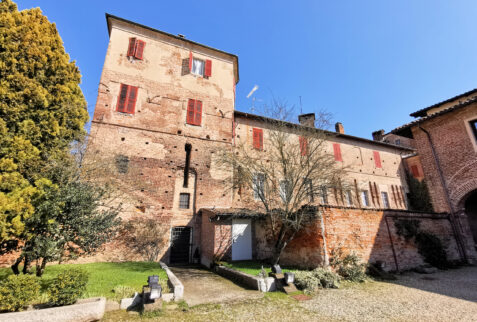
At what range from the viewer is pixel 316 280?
6.92 meters

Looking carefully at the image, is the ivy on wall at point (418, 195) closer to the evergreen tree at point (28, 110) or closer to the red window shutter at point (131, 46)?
the evergreen tree at point (28, 110)

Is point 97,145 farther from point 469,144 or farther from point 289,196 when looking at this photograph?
point 469,144

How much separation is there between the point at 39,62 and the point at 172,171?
7896mm

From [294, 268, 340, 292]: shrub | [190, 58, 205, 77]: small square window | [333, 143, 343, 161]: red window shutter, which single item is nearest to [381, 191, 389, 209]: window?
[333, 143, 343, 161]: red window shutter

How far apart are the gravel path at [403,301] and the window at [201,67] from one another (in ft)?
49.0

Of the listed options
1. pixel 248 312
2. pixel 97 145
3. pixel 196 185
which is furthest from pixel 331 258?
pixel 97 145

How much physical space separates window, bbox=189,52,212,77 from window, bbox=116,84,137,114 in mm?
4465

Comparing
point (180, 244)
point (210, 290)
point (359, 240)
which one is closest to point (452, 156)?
point (359, 240)

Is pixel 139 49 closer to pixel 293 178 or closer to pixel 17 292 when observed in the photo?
pixel 293 178

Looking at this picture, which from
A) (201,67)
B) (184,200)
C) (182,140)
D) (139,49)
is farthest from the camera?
(201,67)

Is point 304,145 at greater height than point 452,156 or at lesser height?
greater

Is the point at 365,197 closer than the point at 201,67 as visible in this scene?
No

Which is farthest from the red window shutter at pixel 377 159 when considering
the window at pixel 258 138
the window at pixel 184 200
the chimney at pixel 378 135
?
the window at pixel 184 200

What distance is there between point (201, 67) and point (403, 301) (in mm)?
16620
